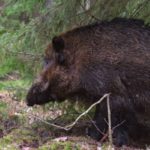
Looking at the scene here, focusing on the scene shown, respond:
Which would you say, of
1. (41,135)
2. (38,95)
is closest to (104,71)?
(38,95)

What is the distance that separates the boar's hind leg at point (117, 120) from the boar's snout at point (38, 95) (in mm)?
779

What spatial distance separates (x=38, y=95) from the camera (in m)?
7.49

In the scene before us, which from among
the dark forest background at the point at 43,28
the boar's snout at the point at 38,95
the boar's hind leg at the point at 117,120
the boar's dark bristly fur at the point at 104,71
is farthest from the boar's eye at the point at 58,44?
the dark forest background at the point at 43,28

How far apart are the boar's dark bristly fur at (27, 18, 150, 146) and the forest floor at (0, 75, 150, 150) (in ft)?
1.09

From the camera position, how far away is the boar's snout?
24.5 ft

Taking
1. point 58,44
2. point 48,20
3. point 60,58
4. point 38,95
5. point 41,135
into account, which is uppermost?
point 48,20

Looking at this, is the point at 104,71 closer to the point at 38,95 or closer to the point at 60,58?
the point at 60,58

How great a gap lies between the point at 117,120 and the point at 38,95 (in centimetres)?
122

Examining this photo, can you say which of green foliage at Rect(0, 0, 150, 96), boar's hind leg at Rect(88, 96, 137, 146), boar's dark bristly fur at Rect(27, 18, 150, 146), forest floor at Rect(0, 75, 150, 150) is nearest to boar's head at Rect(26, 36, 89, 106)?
boar's dark bristly fur at Rect(27, 18, 150, 146)

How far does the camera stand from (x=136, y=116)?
7203 millimetres

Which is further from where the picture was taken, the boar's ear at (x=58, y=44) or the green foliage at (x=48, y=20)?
the green foliage at (x=48, y=20)

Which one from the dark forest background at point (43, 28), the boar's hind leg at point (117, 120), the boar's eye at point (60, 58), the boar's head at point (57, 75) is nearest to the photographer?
the boar's hind leg at point (117, 120)

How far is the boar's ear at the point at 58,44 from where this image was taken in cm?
730

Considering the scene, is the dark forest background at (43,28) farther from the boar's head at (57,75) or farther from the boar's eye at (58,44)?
the boar's eye at (58,44)
